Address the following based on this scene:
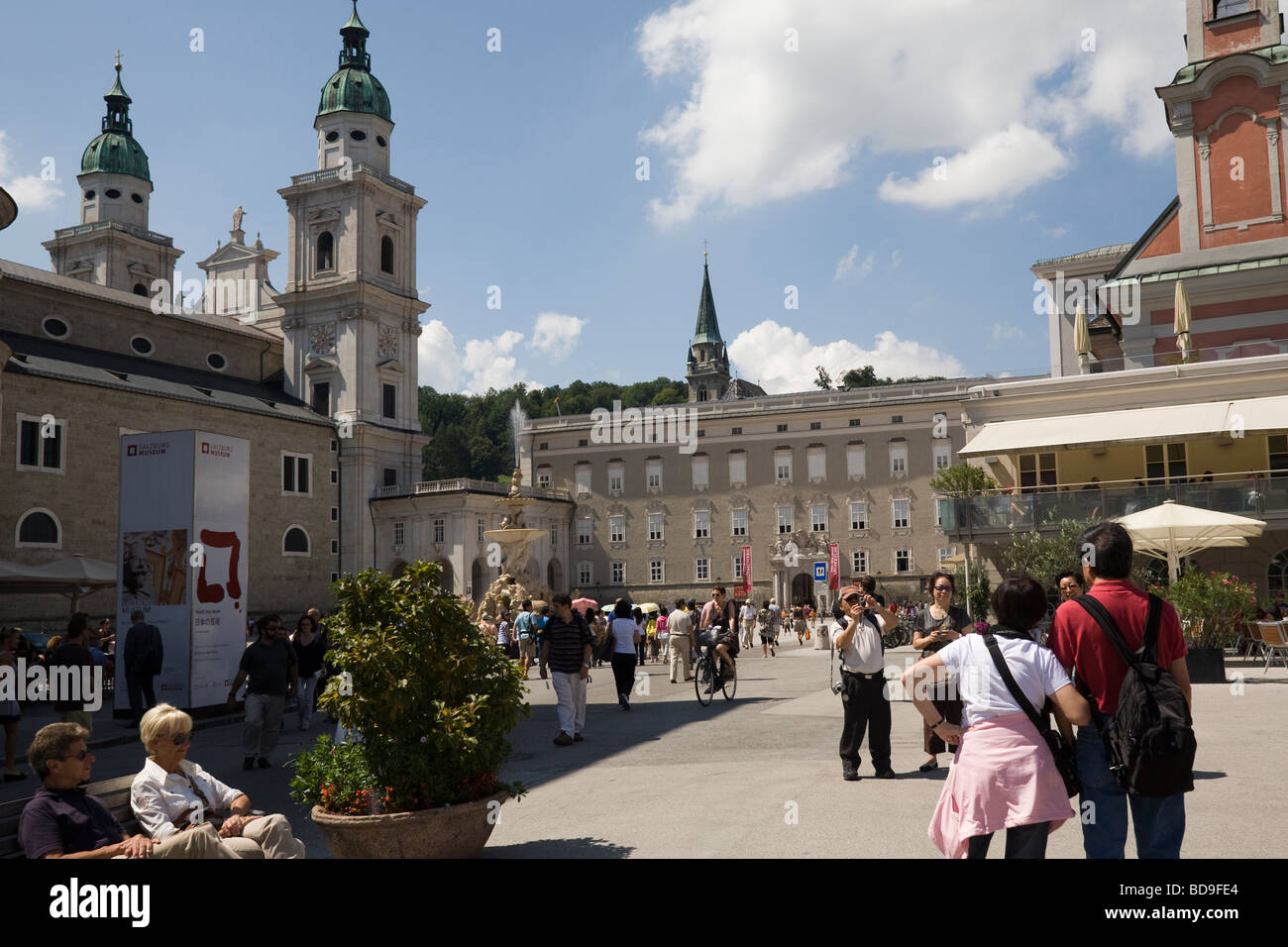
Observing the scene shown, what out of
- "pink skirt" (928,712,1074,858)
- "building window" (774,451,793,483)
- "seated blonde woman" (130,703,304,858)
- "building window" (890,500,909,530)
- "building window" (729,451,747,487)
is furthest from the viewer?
"building window" (729,451,747,487)

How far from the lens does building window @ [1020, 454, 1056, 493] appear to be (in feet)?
89.5

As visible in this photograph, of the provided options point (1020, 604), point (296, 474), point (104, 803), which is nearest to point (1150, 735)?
point (1020, 604)

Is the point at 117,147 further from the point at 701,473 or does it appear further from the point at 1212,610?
the point at 1212,610

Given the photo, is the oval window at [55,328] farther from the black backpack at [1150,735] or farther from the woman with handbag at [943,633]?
the black backpack at [1150,735]

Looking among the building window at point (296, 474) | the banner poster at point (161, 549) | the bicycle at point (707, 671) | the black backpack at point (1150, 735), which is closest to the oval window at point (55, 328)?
the building window at point (296, 474)

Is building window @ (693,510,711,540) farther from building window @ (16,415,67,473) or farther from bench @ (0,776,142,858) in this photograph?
bench @ (0,776,142,858)

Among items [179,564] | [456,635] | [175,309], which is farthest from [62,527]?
[456,635]

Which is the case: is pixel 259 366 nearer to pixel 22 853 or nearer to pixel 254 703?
pixel 254 703

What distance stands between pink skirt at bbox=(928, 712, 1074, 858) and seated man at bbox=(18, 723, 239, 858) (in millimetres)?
3586

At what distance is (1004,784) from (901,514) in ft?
190

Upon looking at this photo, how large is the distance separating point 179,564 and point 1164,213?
2923 cm

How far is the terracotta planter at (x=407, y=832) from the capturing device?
6.34 m

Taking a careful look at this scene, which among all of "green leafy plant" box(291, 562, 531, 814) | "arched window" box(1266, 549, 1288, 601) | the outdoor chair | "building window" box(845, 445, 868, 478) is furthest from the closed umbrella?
"building window" box(845, 445, 868, 478)

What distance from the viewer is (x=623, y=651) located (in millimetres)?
15852
